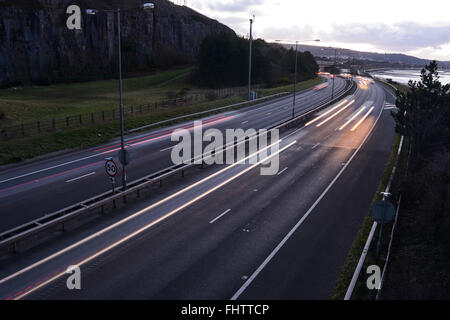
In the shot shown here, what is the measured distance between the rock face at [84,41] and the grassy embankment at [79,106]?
7.32m

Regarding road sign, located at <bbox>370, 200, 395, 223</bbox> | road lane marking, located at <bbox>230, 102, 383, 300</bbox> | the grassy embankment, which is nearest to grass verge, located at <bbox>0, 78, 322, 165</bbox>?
the grassy embankment

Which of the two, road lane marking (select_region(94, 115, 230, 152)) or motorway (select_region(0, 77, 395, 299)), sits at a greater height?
road lane marking (select_region(94, 115, 230, 152))

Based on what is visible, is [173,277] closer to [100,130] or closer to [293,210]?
[293,210]

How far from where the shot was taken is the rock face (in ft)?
265

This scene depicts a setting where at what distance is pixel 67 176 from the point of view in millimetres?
24594

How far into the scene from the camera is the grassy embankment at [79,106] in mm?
30733

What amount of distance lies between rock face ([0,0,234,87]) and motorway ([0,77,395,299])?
4427 centimetres

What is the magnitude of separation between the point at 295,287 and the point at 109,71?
3959 inches

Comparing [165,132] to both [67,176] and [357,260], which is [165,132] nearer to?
[67,176]

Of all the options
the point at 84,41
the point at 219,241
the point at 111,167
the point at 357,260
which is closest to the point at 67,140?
the point at 111,167

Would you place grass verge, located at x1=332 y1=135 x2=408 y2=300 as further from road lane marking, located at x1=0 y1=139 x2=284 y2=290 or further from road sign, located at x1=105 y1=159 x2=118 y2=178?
road sign, located at x1=105 y1=159 x2=118 y2=178

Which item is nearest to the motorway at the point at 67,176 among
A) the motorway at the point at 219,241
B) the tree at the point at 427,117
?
the motorway at the point at 219,241

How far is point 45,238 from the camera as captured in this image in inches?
631
